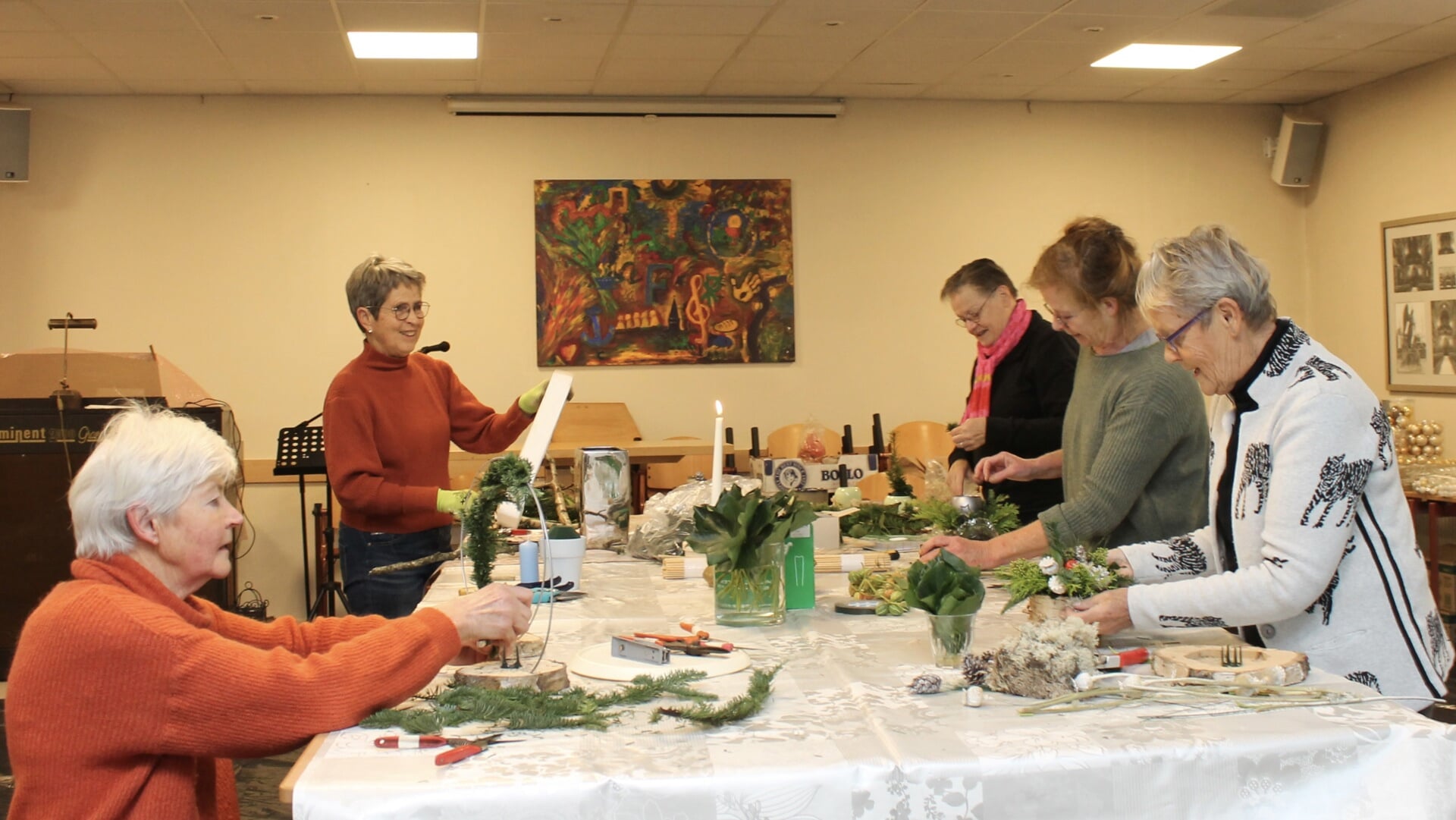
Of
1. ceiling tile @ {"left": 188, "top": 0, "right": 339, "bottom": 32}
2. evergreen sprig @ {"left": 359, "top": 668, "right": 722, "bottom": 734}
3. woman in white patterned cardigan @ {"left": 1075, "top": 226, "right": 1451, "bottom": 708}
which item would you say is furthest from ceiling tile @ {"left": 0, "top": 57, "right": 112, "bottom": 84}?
woman in white patterned cardigan @ {"left": 1075, "top": 226, "right": 1451, "bottom": 708}

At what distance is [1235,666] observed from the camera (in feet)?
5.47

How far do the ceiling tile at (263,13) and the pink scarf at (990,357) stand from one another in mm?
3159

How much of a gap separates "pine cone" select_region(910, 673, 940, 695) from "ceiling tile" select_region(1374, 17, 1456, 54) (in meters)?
5.57

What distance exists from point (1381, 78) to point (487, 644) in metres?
6.89

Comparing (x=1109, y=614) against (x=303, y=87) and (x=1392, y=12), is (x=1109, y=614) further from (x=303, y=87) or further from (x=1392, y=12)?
(x=303, y=87)

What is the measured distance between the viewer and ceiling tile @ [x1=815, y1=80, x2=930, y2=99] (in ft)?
22.6

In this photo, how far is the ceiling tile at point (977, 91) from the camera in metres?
6.95

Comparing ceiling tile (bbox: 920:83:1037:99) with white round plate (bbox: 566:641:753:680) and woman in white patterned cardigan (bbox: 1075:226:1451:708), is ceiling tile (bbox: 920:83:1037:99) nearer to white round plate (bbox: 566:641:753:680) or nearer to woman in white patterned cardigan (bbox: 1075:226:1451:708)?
woman in white patterned cardigan (bbox: 1075:226:1451:708)

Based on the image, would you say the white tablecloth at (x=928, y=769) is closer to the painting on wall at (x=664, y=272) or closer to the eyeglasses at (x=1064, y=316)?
the eyeglasses at (x=1064, y=316)

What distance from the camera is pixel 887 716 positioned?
1.56m

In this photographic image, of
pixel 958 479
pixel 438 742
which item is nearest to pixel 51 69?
pixel 958 479

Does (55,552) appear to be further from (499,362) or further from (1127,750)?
(1127,750)

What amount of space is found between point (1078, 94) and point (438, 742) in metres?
6.63

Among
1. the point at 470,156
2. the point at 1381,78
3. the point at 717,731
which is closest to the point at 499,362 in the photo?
the point at 470,156
